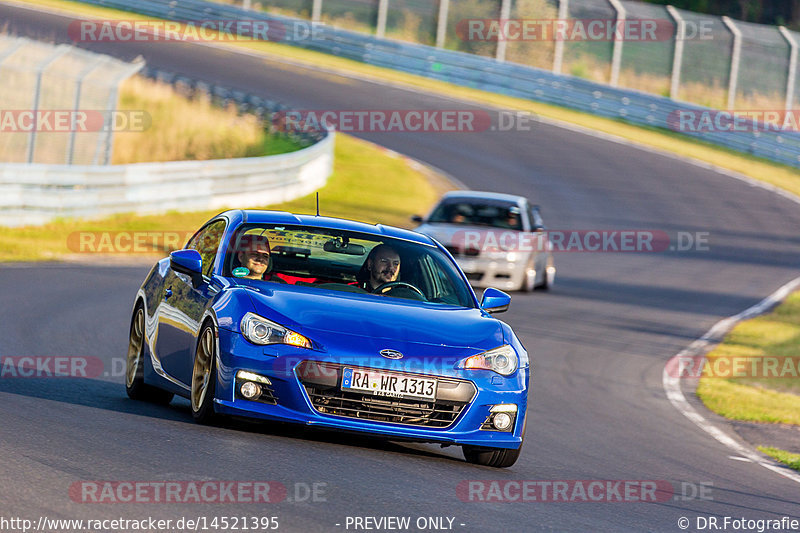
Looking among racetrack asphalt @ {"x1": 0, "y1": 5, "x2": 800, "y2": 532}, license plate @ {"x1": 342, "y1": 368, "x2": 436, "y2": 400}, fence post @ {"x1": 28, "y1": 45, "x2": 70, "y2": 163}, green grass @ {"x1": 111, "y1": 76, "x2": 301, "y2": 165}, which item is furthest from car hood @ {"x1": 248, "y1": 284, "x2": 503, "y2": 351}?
green grass @ {"x1": 111, "y1": 76, "x2": 301, "y2": 165}

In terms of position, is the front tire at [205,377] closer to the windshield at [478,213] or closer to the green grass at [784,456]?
the green grass at [784,456]

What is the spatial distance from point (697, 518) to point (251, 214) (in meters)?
3.55

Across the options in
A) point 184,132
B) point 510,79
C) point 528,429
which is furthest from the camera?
point 510,79

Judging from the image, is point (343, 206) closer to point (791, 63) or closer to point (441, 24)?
point (441, 24)

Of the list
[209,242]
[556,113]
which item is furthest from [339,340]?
[556,113]

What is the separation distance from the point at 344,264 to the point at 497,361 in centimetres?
156

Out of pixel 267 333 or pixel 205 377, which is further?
pixel 205 377

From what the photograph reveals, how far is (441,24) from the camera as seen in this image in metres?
45.1

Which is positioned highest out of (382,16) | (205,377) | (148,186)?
(205,377)

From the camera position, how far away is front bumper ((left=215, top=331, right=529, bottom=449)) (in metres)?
7.29

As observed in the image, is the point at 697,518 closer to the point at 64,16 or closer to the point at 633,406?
the point at 633,406

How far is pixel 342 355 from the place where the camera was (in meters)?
7.30

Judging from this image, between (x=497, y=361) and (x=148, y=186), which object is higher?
(x=497, y=361)

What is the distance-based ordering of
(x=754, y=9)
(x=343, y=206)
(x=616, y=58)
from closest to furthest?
(x=343, y=206), (x=616, y=58), (x=754, y=9)
